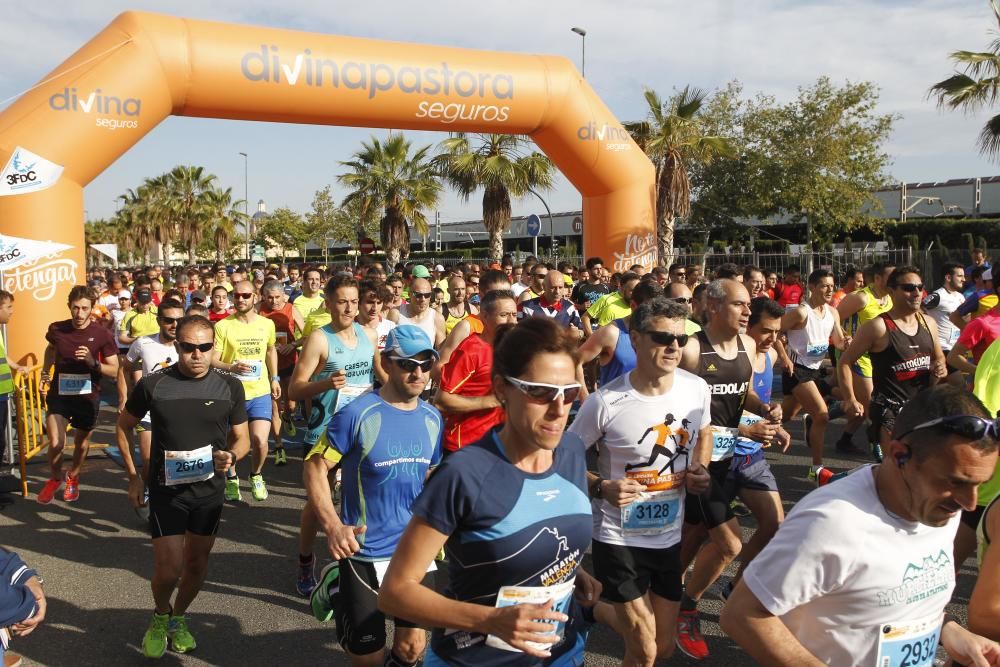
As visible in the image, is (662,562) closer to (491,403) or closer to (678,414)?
(678,414)

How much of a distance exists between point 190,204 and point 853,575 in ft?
177

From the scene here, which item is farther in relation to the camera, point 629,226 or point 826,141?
point 826,141

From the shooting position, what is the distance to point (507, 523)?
6.94 ft

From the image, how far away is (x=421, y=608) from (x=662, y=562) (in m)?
1.69

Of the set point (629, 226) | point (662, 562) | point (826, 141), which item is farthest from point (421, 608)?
point (826, 141)

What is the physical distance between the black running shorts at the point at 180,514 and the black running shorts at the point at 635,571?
208 centimetres

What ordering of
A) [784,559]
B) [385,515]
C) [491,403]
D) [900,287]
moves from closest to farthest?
[784,559], [385,515], [491,403], [900,287]

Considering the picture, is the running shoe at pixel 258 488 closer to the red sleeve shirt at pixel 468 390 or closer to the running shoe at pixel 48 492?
the running shoe at pixel 48 492

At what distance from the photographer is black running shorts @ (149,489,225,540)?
4055 mm

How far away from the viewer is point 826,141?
76.8 ft

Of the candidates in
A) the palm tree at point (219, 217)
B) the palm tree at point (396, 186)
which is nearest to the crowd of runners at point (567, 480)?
the palm tree at point (396, 186)

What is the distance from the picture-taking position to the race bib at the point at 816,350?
7.97 m

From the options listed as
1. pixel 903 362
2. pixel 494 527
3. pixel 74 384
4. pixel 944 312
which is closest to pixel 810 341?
pixel 944 312

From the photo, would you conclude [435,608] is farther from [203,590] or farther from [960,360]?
[960,360]
